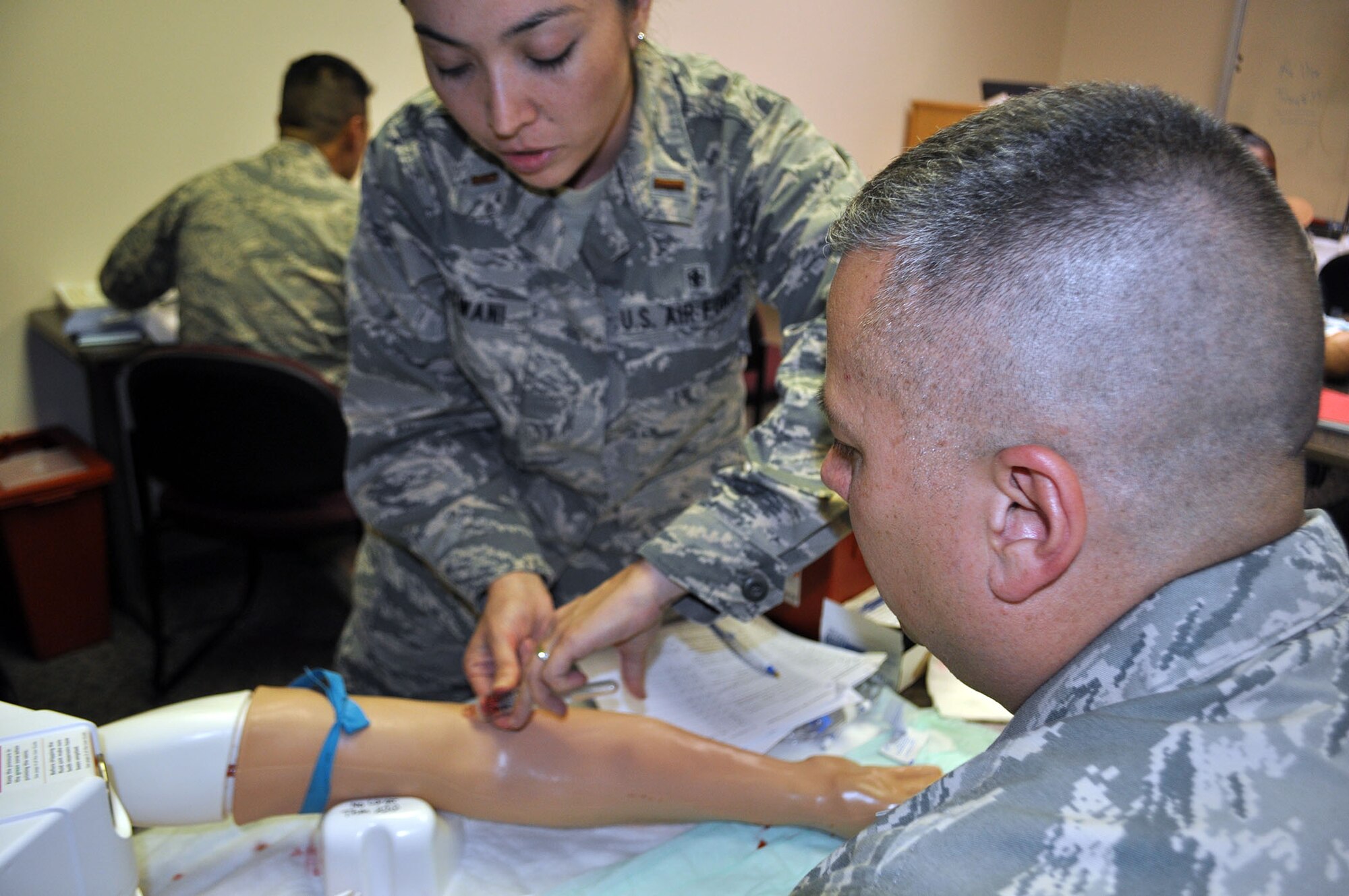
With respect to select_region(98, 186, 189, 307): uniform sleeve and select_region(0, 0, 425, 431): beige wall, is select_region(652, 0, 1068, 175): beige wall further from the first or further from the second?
select_region(98, 186, 189, 307): uniform sleeve

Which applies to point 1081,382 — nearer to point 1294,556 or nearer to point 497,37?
point 1294,556

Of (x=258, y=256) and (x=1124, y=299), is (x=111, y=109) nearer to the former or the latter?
(x=258, y=256)

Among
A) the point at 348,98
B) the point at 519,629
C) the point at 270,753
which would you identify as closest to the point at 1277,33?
the point at 348,98

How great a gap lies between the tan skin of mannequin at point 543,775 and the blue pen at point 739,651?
7.1 inches

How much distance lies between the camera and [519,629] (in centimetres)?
120

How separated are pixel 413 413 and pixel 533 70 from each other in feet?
1.72

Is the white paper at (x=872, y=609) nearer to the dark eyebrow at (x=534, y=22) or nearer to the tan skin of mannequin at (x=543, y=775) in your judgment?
the tan skin of mannequin at (x=543, y=775)

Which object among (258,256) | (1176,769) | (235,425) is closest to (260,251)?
(258,256)

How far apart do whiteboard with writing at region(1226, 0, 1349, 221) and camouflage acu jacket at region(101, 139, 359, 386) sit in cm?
341

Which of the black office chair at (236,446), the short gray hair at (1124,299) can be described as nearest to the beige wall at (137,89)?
the black office chair at (236,446)

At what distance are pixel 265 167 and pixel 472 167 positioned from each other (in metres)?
1.71

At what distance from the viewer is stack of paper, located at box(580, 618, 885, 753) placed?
1263 mm

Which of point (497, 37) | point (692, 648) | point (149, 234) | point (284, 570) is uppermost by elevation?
point (497, 37)

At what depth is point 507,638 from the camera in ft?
3.86
